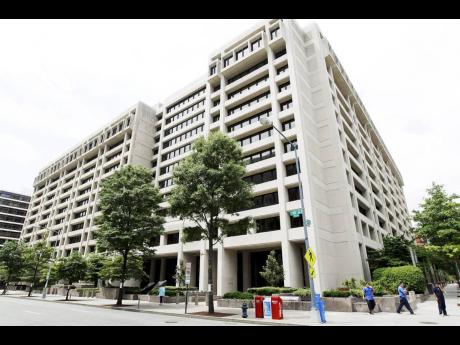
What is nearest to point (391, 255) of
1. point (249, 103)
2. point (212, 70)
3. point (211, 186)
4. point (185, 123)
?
point (211, 186)

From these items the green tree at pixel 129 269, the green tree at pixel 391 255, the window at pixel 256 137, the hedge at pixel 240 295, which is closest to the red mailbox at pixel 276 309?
the hedge at pixel 240 295

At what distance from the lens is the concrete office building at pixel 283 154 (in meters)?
32.1

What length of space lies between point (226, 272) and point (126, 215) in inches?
569

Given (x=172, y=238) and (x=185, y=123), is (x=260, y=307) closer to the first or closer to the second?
(x=172, y=238)

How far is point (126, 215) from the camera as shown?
28141 mm

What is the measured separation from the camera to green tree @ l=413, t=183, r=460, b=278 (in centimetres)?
2922

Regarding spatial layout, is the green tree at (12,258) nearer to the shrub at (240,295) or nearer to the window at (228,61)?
the shrub at (240,295)

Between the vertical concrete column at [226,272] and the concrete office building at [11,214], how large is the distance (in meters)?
104

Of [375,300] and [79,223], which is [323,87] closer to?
[375,300]

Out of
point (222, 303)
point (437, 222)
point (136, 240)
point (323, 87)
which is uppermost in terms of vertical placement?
point (323, 87)

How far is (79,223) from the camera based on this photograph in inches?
2633
